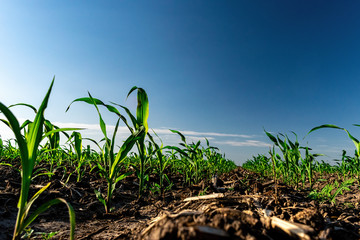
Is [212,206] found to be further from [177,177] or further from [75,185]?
[177,177]

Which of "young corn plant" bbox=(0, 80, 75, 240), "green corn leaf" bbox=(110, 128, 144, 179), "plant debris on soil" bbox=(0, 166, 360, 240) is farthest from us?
"green corn leaf" bbox=(110, 128, 144, 179)

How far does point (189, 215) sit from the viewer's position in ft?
3.32

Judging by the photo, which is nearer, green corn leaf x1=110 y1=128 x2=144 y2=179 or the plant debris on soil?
the plant debris on soil

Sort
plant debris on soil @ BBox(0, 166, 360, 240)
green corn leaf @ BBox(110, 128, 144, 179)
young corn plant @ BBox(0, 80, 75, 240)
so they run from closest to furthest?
plant debris on soil @ BBox(0, 166, 360, 240), young corn plant @ BBox(0, 80, 75, 240), green corn leaf @ BBox(110, 128, 144, 179)

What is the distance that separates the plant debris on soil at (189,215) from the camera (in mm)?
933

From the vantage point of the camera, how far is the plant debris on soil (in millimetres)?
933

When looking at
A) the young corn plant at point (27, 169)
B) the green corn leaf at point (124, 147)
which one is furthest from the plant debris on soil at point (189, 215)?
the green corn leaf at point (124, 147)

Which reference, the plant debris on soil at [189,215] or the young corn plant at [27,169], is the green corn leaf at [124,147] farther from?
the young corn plant at [27,169]

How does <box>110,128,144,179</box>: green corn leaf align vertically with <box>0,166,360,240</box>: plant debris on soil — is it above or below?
above

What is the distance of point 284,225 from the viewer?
3.36 feet

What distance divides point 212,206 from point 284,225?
457mm

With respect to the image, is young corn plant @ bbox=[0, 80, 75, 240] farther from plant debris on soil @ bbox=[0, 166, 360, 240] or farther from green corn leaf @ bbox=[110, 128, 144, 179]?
green corn leaf @ bbox=[110, 128, 144, 179]

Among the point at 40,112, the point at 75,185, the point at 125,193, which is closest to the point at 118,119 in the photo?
the point at 40,112

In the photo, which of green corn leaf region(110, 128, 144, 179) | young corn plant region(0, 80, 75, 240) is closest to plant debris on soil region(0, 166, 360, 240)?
young corn plant region(0, 80, 75, 240)
